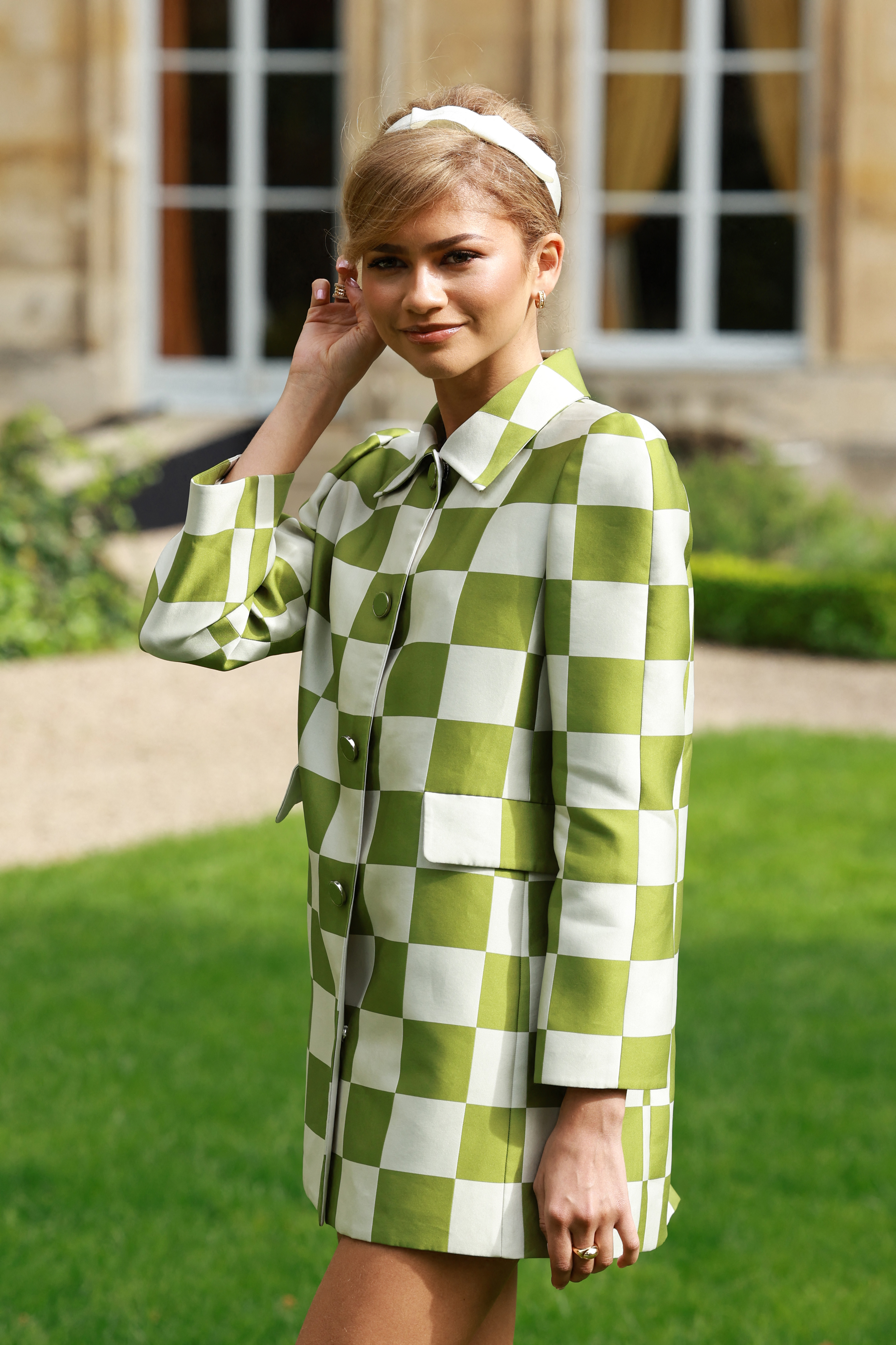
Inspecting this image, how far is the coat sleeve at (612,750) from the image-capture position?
148 centimetres

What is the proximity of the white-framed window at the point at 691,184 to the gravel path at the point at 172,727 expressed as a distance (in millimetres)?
3074

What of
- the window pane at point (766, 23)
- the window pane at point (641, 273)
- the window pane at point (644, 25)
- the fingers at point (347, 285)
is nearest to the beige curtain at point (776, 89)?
the window pane at point (766, 23)

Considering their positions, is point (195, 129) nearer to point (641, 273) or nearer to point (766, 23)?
point (641, 273)

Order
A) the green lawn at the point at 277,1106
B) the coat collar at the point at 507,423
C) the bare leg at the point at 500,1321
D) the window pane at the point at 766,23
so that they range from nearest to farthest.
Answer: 1. the coat collar at the point at 507,423
2. the bare leg at the point at 500,1321
3. the green lawn at the point at 277,1106
4. the window pane at the point at 766,23

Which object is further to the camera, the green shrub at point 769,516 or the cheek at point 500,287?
the green shrub at point 769,516

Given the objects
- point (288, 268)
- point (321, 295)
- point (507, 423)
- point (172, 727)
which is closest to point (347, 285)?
point (321, 295)

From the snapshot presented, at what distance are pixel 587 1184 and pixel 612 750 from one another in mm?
420

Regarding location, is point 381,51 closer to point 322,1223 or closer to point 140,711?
point 140,711

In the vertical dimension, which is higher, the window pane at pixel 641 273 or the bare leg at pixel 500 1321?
the window pane at pixel 641 273

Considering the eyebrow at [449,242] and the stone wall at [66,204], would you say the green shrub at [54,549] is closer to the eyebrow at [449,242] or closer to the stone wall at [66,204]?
the stone wall at [66,204]

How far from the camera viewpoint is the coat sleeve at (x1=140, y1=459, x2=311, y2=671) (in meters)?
1.70

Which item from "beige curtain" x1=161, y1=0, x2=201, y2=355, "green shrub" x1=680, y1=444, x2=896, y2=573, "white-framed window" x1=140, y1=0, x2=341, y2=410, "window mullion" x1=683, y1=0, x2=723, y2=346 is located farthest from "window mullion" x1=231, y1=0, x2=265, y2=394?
"green shrub" x1=680, y1=444, x2=896, y2=573

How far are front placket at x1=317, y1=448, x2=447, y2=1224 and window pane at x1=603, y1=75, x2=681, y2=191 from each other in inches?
410

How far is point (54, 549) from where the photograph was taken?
9.15 m
